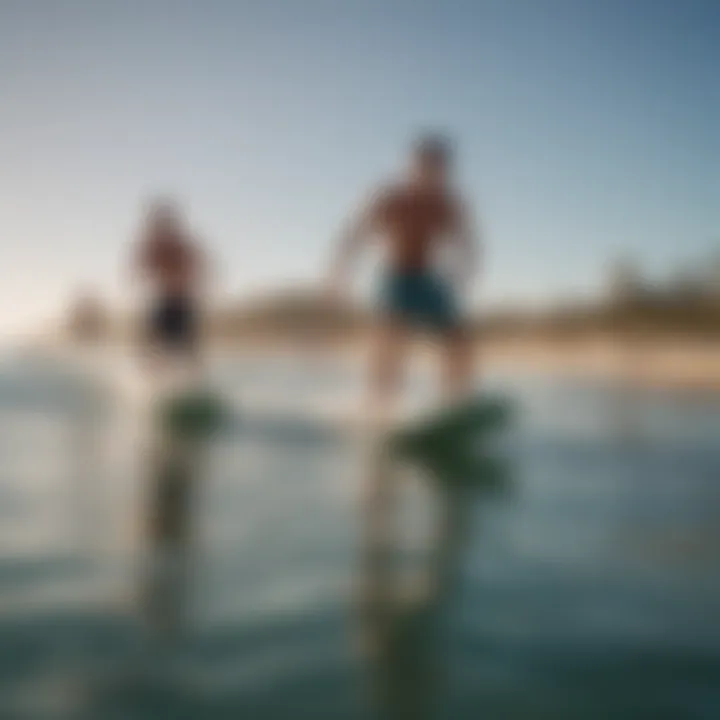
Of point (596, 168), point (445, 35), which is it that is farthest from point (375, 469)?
point (445, 35)

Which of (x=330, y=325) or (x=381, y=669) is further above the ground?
(x=330, y=325)

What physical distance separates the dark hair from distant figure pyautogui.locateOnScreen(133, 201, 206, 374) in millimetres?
487

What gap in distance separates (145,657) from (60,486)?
0.65 metres

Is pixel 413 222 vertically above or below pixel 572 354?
above

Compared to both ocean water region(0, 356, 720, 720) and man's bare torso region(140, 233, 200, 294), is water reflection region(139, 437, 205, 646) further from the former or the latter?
man's bare torso region(140, 233, 200, 294)

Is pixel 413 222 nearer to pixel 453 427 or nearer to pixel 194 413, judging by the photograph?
pixel 453 427

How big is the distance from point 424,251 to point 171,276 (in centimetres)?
50

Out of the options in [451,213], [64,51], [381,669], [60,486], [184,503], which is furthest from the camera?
[64,51]

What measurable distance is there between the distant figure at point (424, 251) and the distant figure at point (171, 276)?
11.9 inches

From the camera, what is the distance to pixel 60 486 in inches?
58.3

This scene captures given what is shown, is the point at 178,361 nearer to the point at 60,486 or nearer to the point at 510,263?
the point at 60,486

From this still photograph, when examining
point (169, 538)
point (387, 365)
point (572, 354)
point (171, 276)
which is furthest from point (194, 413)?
point (572, 354)

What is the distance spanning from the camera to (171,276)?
1.64 meters

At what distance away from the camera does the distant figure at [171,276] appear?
1.65 metres
